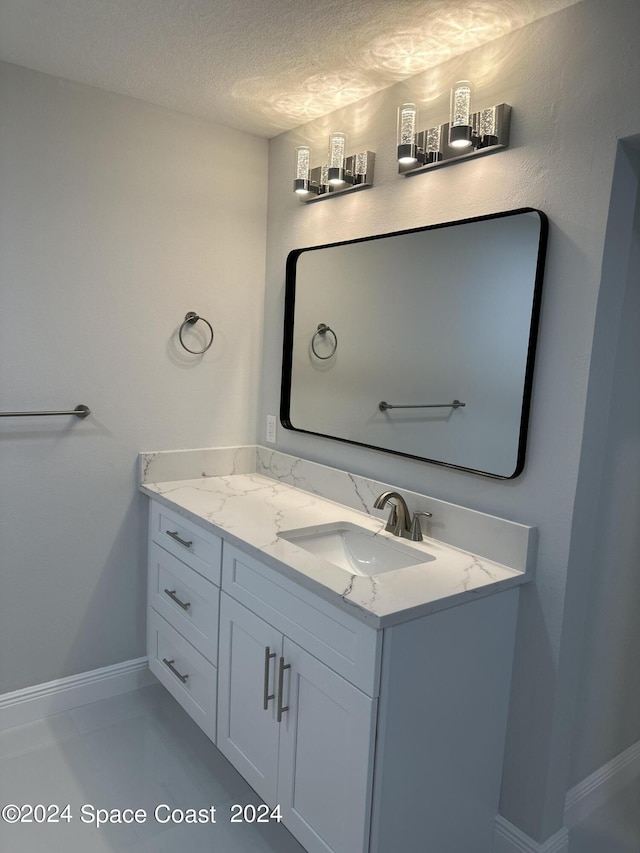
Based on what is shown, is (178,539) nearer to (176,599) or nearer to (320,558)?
(176,599)

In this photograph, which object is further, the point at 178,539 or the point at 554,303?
the point at 178,539

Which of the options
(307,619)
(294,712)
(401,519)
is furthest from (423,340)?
(294,712)

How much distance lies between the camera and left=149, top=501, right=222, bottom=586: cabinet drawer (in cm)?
204

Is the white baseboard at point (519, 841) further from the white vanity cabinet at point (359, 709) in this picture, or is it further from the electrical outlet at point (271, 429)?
the electrical outlet at point (271, 429)

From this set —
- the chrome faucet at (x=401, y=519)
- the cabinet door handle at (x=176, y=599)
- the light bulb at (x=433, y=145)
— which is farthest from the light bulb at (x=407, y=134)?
the cabinet door handle at (x=176, y=599)

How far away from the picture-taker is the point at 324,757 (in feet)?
5.18

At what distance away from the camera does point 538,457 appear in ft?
5.53

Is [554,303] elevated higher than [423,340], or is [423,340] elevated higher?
[554,303]

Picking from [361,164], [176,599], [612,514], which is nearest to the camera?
[612,514]

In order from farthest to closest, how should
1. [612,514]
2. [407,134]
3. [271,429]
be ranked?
[271,429] < [407,134] < [612,514]

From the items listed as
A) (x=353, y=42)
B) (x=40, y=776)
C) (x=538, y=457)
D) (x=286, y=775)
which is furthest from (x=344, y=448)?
(x=40, y=776)

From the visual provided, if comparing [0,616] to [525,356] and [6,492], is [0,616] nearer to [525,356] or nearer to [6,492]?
[6,492]

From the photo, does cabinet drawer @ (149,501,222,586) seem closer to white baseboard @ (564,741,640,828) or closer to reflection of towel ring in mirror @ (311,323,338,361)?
reflection of towel ring in mirror @ (311,323,338,361)

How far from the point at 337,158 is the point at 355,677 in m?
1.69
